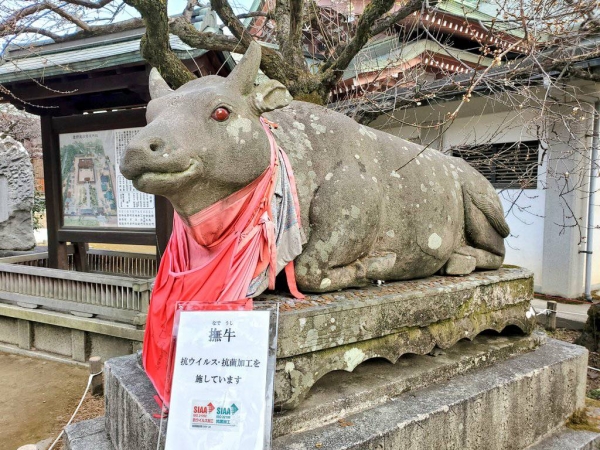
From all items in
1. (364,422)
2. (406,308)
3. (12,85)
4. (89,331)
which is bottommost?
(89,331)

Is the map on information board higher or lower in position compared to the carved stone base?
higher

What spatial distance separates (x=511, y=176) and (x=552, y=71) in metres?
2.46

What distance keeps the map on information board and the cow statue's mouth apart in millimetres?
4051

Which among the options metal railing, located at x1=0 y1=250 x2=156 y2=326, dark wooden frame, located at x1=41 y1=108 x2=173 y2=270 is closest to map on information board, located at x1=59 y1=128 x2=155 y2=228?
dark wooden frame, located at x1=41 y1=108 x2=173 y2=270

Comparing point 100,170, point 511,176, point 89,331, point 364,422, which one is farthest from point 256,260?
point 511,176

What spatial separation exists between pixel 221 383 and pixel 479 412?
4.93 feet

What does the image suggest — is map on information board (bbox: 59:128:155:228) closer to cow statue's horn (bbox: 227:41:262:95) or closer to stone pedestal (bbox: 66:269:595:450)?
stone pedestal (bbox: 66:269:595:450)

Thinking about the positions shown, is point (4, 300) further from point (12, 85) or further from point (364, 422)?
point (364, 422)

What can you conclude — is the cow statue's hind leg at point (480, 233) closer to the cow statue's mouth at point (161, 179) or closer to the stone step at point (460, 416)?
the stone step at point (460, 416)

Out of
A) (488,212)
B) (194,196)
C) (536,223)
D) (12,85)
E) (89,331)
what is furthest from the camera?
(536,223)

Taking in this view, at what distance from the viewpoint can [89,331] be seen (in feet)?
17.0

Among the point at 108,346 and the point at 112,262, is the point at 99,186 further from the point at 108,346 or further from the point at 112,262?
the point at 108,346

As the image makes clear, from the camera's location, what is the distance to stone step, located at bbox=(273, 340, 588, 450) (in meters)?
1.83

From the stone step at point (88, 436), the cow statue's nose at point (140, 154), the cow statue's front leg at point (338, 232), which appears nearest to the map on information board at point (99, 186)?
the stone step at point (88, 436)
